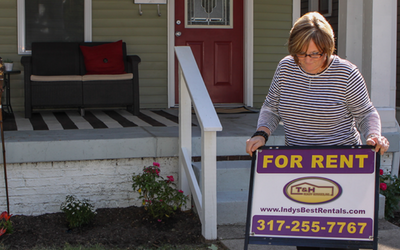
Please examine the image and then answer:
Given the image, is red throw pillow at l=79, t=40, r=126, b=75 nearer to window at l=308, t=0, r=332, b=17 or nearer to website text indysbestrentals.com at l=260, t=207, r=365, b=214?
website text indysbestrentals.com at l=260, t=207, r=365, b=214

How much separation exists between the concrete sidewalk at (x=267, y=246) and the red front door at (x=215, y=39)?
3334 millimetres

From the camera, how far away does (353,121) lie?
1922 mm

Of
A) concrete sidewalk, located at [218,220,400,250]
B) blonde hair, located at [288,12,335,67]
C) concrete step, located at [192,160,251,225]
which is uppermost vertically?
blonde hair, located at [288,12,335,67]

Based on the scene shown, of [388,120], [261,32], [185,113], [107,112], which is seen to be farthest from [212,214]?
[261,32]

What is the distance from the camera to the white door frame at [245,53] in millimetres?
5934

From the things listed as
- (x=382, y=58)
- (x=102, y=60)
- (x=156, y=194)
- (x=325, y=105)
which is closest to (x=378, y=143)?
(x=325, y=105)

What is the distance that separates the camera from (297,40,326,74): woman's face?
67.6 inches

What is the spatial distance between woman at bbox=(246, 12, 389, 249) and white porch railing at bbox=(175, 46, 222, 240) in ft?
2.59

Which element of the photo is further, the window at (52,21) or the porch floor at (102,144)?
the window at (52,21)

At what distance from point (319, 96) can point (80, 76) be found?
3.65 m

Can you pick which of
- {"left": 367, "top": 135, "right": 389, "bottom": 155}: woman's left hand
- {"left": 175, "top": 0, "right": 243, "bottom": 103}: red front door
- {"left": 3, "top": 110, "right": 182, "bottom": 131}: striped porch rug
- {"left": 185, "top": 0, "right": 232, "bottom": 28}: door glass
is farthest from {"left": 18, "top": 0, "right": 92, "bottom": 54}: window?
{"left": 367, "top": 135, "right": 389, "bottom": 155}: woman's left hand

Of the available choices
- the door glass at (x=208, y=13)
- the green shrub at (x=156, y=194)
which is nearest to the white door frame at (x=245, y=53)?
the door glass at (x=208, y=13)

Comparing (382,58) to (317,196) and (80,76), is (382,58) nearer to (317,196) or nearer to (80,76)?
(317,196)

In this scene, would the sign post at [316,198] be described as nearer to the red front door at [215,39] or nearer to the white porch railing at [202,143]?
the white porch railing at [202,143]
